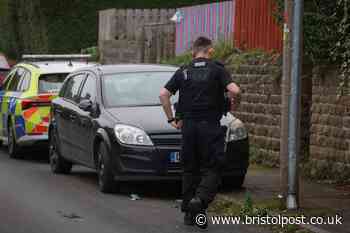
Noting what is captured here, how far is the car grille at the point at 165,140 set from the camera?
1238cm

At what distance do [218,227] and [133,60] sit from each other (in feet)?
51.2

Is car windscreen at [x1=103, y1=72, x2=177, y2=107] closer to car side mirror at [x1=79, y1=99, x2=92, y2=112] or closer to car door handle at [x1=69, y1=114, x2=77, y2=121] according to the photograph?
car side mirror at [x1=79, y1=99, x2=92, y2=112]

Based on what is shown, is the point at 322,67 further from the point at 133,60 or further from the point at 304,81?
the point at 133,60

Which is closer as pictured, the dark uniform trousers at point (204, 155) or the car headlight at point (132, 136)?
the dark uniform trousers at point (204, 155)

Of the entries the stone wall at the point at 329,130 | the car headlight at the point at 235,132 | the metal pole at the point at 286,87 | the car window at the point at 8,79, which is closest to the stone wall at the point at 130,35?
the car window at the point at 8,79

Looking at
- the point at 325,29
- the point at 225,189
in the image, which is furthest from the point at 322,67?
the point at 225,189

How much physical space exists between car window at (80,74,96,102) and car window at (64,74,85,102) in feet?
0.80

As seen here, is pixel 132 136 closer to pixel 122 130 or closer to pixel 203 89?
pixel 122 130

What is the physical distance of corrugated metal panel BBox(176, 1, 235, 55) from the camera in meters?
19.7

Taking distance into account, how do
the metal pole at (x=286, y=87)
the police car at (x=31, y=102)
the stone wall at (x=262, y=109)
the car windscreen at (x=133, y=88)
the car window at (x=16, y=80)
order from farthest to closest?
the car window at (x=16, y=80) → the police car at (x=31, y=102) → the stone wall at (x=262, y=109) → the car windscreen at (x=133, y=88) → the metal pole at (x=286, y=87)

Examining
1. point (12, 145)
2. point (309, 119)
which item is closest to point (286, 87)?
point (309, 119)

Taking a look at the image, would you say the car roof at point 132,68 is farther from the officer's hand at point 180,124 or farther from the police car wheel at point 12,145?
the police car wheel at point 12,145

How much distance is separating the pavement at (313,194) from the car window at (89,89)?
234cm

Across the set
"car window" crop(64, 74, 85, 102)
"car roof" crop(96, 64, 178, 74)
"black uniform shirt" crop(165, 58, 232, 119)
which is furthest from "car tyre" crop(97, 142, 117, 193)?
"black uniform shirt" crop(165, 58, 232, 119)
